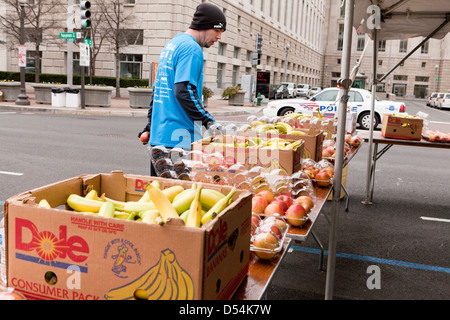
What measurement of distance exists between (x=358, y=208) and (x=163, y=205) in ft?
18.4

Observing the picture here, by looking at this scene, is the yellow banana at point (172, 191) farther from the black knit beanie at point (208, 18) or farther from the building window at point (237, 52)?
the building window at point (237, 52)

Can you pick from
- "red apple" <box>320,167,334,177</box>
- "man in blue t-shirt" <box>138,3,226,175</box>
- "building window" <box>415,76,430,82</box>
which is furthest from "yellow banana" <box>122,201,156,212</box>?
"building window" <box>415,76,430,82</box>

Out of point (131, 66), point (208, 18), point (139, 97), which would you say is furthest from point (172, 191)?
point (131, 66)

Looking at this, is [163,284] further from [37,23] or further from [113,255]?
[37,23]

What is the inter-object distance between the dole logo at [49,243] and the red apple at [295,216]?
128 centimetres

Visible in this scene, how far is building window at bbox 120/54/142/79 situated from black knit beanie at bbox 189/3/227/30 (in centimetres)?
3027

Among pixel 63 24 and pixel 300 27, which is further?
pixel 300 27

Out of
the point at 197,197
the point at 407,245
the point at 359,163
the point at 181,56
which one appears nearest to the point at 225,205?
the point at 197,197

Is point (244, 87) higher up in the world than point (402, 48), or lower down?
lower down

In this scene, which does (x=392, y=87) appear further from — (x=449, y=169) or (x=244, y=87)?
(x=449, y=169)

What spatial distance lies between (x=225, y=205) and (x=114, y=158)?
8397 mm

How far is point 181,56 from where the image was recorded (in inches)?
138
